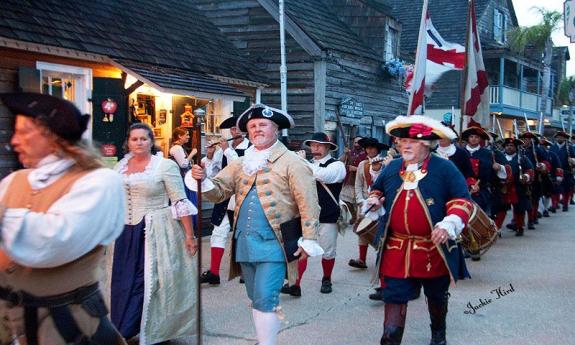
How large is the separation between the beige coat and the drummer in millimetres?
719

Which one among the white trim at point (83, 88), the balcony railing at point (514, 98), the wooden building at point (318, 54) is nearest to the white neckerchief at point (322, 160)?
the white trim at point (83, 88)

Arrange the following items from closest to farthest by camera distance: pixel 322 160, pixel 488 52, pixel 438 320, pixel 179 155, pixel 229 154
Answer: pixel 438 320 < pixel 322 160 < pixel 229 154 < pixel 179 155 < pixel 488 52

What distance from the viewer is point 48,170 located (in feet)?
8.86

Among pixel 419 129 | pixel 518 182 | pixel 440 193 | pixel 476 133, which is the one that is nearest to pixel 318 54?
pixel 518 182

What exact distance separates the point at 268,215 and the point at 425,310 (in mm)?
2588

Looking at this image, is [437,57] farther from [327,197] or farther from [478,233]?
[478,233]

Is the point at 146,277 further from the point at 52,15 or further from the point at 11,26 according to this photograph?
the point at 52,15

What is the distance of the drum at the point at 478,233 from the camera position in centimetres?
568

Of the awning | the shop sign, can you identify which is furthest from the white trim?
the shop sign

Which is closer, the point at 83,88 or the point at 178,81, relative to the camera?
the point at 83,88

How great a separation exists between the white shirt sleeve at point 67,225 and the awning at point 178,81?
284 inches

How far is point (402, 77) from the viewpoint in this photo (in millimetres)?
19219

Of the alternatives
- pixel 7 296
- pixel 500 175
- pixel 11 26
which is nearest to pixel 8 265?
pixel 7 296

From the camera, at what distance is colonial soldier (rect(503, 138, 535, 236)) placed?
11.4 meters
